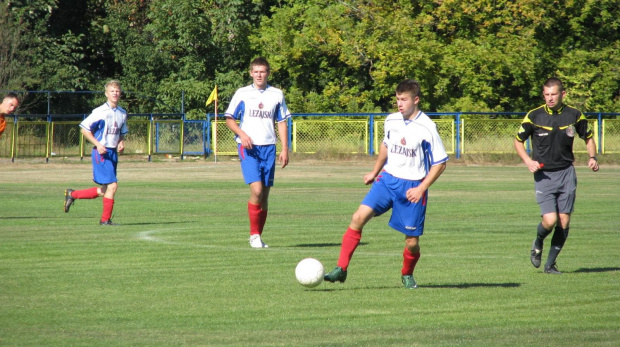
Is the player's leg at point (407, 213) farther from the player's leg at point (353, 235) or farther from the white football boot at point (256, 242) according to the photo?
the white football boot at point (256, 242)

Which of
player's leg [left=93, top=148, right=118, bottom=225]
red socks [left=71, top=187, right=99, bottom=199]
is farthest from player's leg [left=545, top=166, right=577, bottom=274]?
red socks [left=71, top=187, right=99, bottom=199]

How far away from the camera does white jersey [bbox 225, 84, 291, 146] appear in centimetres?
1175

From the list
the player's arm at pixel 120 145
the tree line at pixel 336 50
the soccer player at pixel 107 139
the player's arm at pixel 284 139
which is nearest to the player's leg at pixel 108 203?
the soccer player at pixel 107 139

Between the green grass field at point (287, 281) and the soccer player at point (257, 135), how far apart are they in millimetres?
587

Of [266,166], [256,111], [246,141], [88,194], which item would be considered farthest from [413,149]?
[88,194]

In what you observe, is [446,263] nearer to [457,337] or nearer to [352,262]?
[352,262]

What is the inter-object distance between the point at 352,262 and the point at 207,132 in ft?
113

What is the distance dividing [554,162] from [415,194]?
245cm

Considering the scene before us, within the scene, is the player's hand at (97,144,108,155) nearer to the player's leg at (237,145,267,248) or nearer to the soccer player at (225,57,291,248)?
the soccer player at (225,57,291,248)

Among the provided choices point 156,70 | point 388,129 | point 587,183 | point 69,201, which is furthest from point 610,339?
point 156,70

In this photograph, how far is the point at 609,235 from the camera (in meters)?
13.8

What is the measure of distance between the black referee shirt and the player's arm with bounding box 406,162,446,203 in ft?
7.05

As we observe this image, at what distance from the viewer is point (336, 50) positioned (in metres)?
47.6

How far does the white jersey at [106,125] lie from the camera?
14562mm
